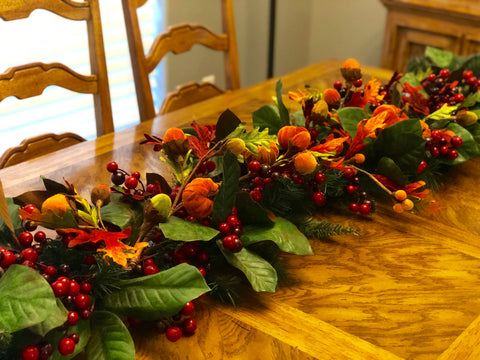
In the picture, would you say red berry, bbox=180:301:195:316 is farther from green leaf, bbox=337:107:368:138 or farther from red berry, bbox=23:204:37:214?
green leaf, bbox=337:107:368:138

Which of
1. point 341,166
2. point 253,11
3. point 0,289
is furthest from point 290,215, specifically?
point 253,11

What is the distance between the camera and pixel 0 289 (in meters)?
0.59

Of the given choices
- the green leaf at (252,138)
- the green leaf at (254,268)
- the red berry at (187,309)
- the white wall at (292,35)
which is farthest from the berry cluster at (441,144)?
the white wall at (292,35)

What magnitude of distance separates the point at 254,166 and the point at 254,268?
0.16m

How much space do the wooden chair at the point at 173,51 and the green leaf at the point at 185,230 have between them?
34.8 inches

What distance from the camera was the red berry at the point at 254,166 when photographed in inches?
33.0

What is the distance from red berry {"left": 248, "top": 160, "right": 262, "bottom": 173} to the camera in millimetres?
837

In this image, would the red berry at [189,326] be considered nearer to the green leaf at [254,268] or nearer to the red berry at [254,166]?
the green leaf at [254,268]

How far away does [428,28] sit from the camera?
256 cm

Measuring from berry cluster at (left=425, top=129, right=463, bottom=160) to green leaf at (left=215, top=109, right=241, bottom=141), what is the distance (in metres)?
0.38

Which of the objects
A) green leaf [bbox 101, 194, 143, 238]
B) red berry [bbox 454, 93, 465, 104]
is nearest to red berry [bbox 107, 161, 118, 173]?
green leaf [bbox 101, 194, 143, 238]

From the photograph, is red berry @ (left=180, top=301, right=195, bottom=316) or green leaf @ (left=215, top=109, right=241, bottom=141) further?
green leaf @ (left=215, top=109, right=241, bottom=141)

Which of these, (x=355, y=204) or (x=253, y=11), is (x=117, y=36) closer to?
(x=253, y=11)

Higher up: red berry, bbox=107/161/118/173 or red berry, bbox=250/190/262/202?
red berry, bbox=107/161/118/173
